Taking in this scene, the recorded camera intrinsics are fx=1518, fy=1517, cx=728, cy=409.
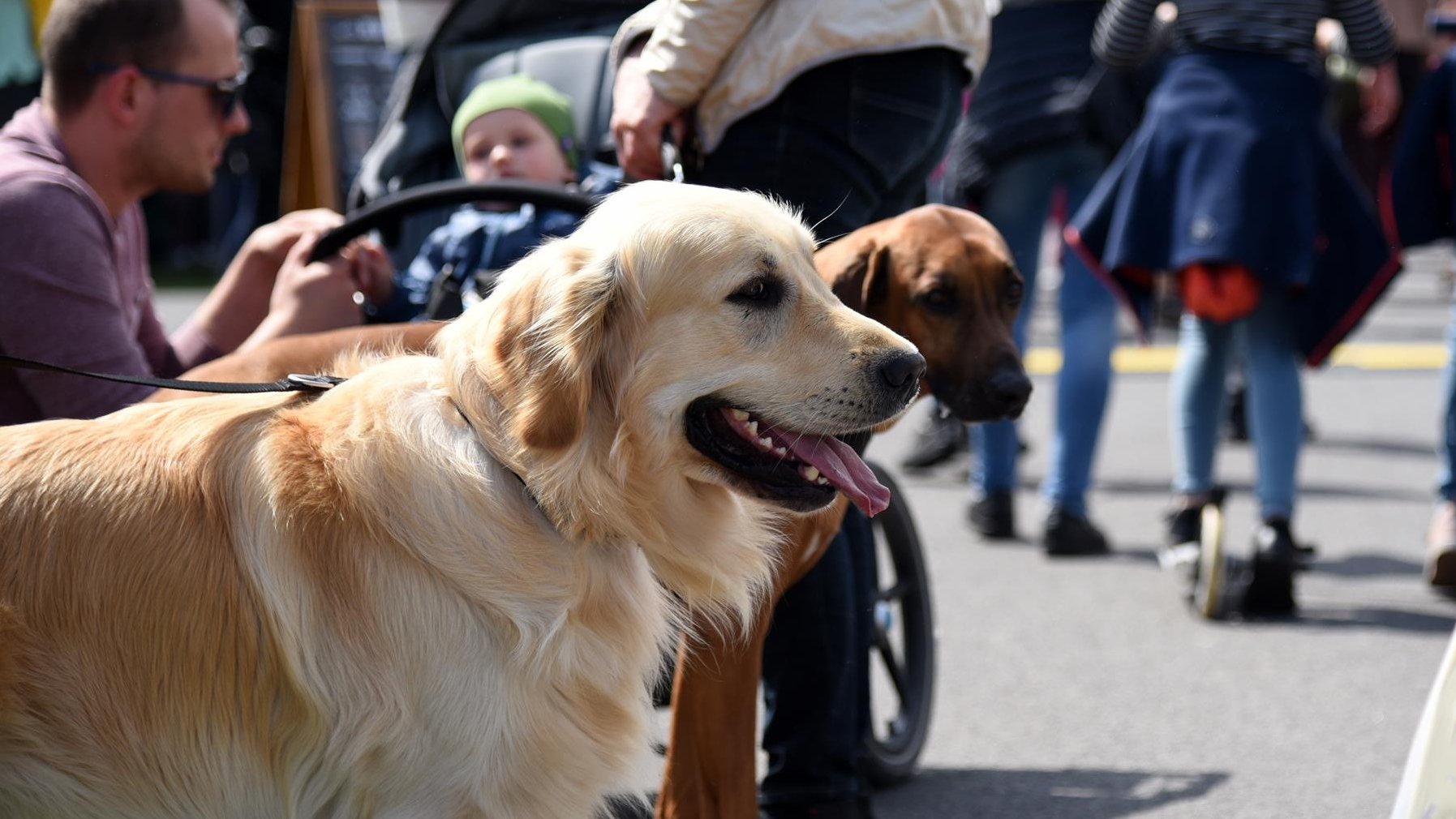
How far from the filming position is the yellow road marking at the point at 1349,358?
33.6ft

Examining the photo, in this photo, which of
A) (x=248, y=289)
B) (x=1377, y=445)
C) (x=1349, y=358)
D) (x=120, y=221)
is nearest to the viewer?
(x=120, y=221)

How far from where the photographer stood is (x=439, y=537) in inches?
87.5

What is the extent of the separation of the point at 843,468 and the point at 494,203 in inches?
67.8

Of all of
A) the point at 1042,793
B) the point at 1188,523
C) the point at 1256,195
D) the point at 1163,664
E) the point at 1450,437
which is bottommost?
the point at 1163,664

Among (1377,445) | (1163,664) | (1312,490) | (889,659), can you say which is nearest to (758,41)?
(889,659)

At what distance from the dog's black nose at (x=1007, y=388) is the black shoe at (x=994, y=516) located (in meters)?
2.90

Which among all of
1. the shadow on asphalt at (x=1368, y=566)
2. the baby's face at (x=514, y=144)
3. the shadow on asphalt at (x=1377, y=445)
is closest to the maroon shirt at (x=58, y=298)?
the baby's face at (x=514, y=144)

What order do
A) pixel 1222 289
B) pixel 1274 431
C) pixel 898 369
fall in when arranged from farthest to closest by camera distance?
pixel 1274 431, pixel 1222 289, pixel 898 369

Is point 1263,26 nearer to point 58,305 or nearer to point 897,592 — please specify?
point 897,592

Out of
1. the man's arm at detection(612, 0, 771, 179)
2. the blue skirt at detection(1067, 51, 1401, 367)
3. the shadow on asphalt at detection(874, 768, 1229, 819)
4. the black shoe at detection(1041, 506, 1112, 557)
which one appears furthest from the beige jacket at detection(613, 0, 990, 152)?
the black shoe at detection(1041, 506, 1112, 557)

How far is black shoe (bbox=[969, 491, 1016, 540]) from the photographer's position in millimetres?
6078

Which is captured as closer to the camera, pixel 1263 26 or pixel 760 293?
pixel 760 293

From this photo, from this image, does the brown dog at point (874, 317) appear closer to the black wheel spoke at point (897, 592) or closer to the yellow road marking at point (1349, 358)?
the black wheel spoke at point (897, 592)

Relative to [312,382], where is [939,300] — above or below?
below
